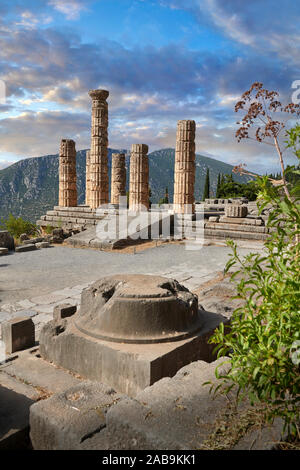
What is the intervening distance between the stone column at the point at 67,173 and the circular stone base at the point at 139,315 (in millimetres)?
15605

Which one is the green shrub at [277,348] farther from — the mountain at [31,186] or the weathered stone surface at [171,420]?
the mountain at [31,186]

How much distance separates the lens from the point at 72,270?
8969mm

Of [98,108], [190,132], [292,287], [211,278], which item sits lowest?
[211,278]

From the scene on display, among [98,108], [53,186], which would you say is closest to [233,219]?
[98,108]

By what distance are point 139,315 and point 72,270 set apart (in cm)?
601

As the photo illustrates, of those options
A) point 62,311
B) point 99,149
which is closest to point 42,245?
point 99,149

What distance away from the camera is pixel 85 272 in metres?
8.77

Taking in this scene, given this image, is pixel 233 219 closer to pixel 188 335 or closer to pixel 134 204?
pixel 134 204

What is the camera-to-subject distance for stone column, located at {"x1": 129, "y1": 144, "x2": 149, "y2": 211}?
1733 cm

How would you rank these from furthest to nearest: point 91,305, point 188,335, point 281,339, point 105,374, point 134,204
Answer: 1. point 134,204
2. point 91,305
3. point 188,335
4. point 105,374
5. point 281,339

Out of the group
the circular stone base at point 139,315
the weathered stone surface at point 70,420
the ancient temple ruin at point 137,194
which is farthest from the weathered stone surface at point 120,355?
the ancient temple ruin at point 137,194

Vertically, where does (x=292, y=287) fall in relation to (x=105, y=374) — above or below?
above

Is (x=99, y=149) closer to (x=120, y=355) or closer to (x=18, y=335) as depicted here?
(x=18, y=335)
